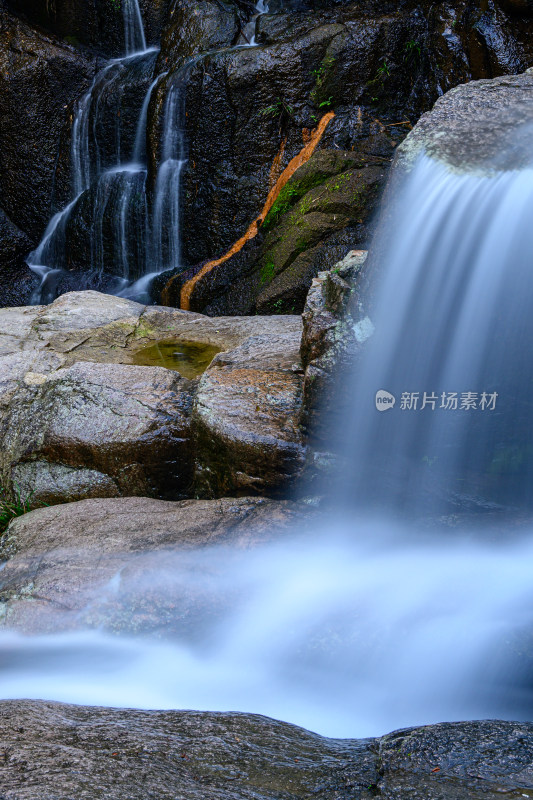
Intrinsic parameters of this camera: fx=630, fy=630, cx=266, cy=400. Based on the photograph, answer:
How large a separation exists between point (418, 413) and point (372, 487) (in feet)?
1.59

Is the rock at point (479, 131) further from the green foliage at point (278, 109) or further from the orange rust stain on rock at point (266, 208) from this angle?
the green foliage at point (278, 109)

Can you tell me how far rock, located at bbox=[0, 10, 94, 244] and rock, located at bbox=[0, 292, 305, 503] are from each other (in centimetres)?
740

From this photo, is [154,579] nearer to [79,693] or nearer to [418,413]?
[79,693]

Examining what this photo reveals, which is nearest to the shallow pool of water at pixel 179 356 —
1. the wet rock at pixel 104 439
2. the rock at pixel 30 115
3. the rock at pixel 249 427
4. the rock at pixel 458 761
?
the wet rock at pixel 104 439

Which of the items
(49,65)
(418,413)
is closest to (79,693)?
(418,413)

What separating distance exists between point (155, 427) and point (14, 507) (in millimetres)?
1147

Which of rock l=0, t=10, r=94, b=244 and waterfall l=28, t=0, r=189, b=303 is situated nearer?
waterfall l=28, t=0, r=189, b=303

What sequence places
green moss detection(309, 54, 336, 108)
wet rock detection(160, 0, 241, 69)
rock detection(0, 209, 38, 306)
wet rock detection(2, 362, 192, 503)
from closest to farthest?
wet rock detection(2, 362, 192, 503), green moss detection(309, 54, 336, 108), wet rock detection(160, 0, 241, 69), rock detection(0, 209, 38, 306)

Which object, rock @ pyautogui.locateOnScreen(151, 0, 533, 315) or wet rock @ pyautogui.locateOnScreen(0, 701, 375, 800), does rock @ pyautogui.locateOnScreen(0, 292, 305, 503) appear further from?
rock @ pyautogui.locateOnScreen(151, 0, 533, 315)

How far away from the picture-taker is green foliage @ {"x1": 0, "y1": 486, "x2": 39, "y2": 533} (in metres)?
4.16

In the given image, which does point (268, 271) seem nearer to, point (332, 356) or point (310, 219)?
point (310, 219)

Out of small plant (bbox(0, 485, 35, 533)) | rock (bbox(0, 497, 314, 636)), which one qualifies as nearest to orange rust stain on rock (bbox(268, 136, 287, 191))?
small plant (bbox(0, 485, 35, 533))

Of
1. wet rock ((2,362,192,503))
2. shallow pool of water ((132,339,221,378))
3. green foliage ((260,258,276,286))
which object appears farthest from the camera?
green foliage ((260,258,276,286))

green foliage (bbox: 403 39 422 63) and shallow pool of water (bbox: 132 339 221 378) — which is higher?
green foliage (bbox: 403 39 422 63)
